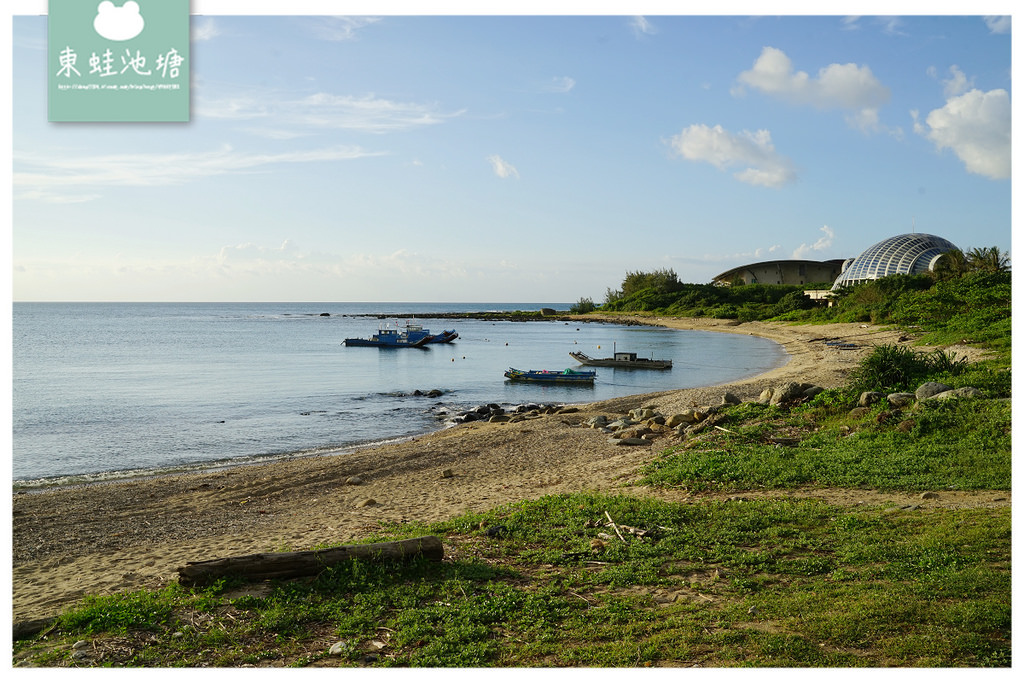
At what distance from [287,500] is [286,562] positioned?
6277 mm

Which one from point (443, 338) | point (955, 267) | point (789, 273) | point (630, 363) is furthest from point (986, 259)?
point (789, 273)

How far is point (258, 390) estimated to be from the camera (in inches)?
1243

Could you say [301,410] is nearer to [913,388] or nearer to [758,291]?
[913,388]

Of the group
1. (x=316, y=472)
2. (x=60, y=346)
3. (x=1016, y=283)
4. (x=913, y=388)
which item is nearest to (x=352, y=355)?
(x=60, y=346)

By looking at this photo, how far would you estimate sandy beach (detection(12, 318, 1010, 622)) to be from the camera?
8477 mm

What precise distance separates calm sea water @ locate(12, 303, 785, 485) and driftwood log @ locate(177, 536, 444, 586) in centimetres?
1204

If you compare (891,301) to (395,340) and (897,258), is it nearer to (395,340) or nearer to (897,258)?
(897,258)

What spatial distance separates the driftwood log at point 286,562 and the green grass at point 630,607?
12 cm

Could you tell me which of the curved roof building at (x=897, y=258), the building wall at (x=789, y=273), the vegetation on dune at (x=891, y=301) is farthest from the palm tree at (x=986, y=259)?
the building wall at (x=789, y=273)

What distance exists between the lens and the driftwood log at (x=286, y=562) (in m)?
6.26

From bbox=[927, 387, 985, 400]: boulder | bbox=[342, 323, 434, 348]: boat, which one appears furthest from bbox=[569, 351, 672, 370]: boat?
bbox=[927, 387, 985, 400]: boulder

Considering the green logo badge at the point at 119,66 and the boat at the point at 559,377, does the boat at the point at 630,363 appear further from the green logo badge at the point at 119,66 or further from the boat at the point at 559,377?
the green logo badge at the point at 119,66

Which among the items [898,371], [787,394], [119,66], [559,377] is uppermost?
[119,66]

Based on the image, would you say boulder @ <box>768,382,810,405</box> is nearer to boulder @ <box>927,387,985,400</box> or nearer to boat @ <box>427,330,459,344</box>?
boulder @ <box>927,387,985,400</box>
